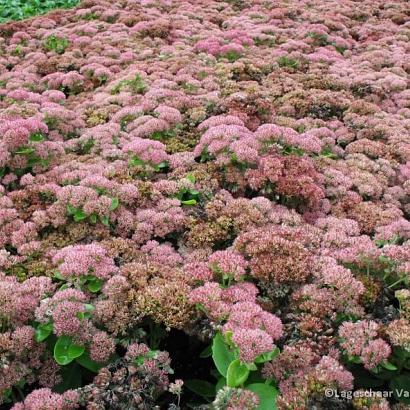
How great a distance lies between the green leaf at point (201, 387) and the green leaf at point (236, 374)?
766mm

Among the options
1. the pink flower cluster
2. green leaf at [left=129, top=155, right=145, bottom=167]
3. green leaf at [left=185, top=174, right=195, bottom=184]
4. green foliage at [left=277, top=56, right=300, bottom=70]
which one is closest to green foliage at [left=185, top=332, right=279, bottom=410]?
the pink flower cluster

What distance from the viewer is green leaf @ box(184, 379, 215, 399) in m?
4.24

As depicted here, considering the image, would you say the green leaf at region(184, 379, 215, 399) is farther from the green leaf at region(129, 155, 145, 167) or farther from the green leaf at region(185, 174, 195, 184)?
the green leaf at region(129, 155, 145, 167)

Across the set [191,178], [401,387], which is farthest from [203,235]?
[401,387]

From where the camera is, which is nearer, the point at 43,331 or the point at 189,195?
the point at 43,331

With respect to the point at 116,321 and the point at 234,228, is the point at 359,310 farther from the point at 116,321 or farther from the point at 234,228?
the point at 116,321

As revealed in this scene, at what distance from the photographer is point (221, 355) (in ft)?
12.4

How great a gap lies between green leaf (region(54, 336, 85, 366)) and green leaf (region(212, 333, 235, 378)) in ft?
3.66

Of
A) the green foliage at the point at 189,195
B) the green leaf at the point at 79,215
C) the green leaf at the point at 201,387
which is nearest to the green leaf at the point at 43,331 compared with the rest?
the green leaf at the point at 201,387

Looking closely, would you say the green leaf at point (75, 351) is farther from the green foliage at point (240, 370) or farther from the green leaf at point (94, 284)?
the green foliage at point (240, 370)

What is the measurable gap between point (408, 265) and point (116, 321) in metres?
2.70

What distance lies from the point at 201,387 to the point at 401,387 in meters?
1.70

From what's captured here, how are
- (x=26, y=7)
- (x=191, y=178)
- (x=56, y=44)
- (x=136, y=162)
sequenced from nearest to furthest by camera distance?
(x=191, y=178) → (x=136, y=162) → (x=56, y=44) → (x=26, y=7)

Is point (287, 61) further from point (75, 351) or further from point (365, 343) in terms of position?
point (75, 351)
